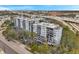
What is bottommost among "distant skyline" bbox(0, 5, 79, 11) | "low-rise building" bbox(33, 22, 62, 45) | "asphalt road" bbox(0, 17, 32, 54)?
"asphalt road" bbox(0, 17, 32, 54)

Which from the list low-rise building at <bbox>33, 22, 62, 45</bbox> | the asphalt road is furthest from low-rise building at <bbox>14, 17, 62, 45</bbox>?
the asphalt road

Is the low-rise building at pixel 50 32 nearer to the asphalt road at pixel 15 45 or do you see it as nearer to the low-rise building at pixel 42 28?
the low-rise building at pixel 42 28

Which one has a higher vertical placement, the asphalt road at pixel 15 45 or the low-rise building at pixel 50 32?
the low-rise building at pixel 50 32

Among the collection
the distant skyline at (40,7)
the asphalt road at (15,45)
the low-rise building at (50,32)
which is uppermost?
the distant skyline at (40,7)

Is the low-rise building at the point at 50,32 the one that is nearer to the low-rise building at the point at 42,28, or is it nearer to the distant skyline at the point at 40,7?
the low-rise building at the point at 42,28

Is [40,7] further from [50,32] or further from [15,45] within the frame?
[15,45]

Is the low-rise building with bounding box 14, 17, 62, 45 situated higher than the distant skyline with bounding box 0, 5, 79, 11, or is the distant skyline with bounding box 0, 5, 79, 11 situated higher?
the distant skyline with bounding box 0, 5, 79, 11

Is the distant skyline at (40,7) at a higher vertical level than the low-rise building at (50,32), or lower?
higher

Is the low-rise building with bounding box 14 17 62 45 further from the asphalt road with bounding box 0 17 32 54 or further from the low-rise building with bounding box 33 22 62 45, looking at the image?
the asphalt road with bounding box 0 17 32 54

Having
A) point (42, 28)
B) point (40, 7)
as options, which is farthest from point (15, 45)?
point (40, 7)

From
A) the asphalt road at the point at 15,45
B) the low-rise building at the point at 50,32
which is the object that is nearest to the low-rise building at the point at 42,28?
the low-rise building at the point at 50,32

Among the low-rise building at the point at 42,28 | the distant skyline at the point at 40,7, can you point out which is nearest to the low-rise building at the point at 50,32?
the low-rise building at the point at 42,28
